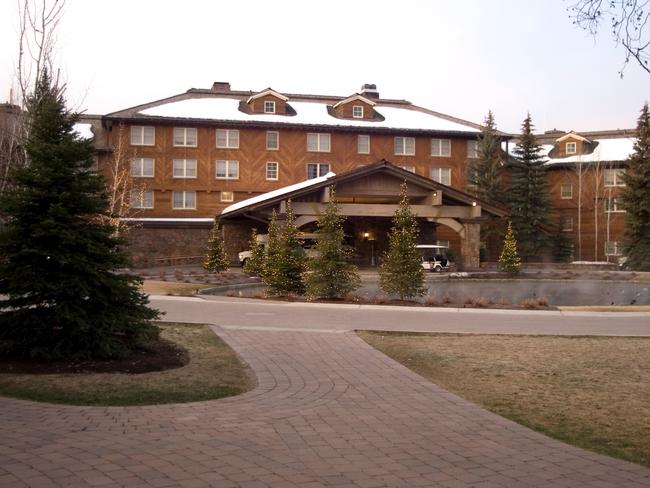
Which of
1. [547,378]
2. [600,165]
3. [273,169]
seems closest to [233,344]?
[547,378]

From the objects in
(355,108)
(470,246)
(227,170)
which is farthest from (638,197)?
(227,170)

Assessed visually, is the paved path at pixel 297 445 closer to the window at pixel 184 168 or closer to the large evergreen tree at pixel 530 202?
the window at pixel 184 168

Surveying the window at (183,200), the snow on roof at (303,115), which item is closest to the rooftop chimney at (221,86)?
the snow on roof at (303,115)

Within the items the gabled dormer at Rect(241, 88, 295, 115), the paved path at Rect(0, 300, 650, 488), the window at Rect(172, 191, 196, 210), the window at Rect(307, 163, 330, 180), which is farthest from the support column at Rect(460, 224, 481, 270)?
the paved path at Rect(0, 300, 650, 488)

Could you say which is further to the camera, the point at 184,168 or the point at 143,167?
the point at 184,168

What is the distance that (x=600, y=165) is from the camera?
186 feet

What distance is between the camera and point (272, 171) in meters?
52.2

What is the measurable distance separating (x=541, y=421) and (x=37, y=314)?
6748 mm

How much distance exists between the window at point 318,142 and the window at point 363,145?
2.59 meters

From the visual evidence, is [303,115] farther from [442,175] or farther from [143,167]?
[143,167]

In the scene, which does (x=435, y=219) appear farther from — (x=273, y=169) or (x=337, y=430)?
(x=337, y=430)

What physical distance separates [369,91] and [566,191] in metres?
21.3

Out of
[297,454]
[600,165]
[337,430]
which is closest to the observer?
[297,454]

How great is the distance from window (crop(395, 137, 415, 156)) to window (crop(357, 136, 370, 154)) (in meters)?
2.50
